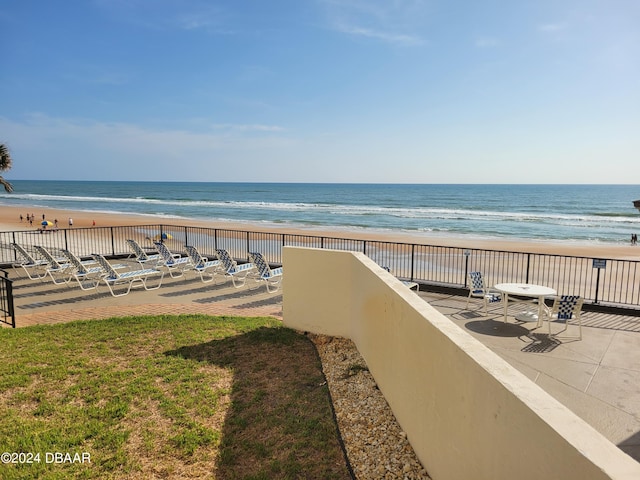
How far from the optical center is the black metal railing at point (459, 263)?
36.8 feet

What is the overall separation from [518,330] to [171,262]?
9014 millimetres

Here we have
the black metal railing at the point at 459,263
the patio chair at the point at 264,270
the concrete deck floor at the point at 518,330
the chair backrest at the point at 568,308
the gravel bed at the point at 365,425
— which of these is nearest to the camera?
the gravel bed at the point at 365,425

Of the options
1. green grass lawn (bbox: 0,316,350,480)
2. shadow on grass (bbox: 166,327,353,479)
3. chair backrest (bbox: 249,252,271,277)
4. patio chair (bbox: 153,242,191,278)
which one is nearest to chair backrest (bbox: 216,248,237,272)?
chair backrest (bbox: 249,252,271,277)

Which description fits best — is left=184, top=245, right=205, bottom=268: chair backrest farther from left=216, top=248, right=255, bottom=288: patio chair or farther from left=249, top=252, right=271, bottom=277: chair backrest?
left=249, top=252, right=271, bottom=277: chair backrest

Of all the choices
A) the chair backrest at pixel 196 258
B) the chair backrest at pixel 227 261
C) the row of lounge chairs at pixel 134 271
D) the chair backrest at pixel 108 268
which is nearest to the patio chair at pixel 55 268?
the row of lounge chairs at pixel 134 271

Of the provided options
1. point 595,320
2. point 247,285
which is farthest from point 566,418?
point 247,285

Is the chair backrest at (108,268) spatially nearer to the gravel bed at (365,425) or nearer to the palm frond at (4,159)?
the gravel bed at (365,425)

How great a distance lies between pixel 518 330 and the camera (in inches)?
304

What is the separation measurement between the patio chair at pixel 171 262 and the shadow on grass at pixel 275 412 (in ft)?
20.0

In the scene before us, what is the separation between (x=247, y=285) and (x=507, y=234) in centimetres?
2489

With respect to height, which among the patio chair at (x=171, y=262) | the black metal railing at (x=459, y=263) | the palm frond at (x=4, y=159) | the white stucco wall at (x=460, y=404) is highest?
the palm frond at (x=4, y=159)

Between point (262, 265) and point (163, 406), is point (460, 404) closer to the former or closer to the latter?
point (163, 406)

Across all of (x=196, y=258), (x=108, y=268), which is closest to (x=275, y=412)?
(x=108, y=268)

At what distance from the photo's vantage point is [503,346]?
22.6 feet
